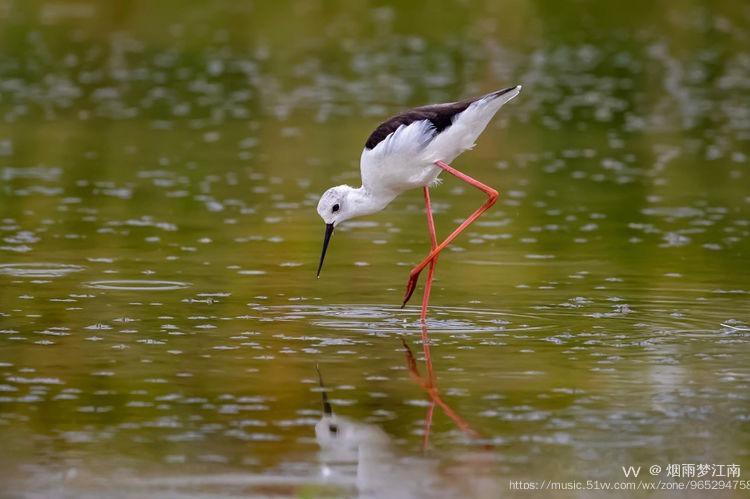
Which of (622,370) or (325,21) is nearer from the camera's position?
(622,370)

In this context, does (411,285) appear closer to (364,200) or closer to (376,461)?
(364,200)

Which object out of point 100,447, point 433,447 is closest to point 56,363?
point 100,447

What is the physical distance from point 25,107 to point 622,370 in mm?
17961

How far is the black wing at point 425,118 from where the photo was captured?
510 inches

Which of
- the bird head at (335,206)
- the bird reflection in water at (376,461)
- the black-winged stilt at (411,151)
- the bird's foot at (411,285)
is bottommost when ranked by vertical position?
the bird reflection in water at (376,461)

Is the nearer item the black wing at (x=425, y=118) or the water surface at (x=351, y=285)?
the water surface at (x=351, y=285)

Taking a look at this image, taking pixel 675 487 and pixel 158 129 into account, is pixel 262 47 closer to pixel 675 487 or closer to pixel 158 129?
pixel 158 129

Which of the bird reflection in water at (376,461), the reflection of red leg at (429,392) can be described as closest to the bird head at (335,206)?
the reflection of red leg at (429,392)

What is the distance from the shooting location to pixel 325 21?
41.8 meters

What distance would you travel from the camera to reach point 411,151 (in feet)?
43.1

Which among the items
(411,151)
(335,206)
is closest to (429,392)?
(411,151)

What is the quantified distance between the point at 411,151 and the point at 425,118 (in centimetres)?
28

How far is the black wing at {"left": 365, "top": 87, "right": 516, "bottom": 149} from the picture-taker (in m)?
13.0

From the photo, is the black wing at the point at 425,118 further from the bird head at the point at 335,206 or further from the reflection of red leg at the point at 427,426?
the reflection of red leg at the point at 427,426
